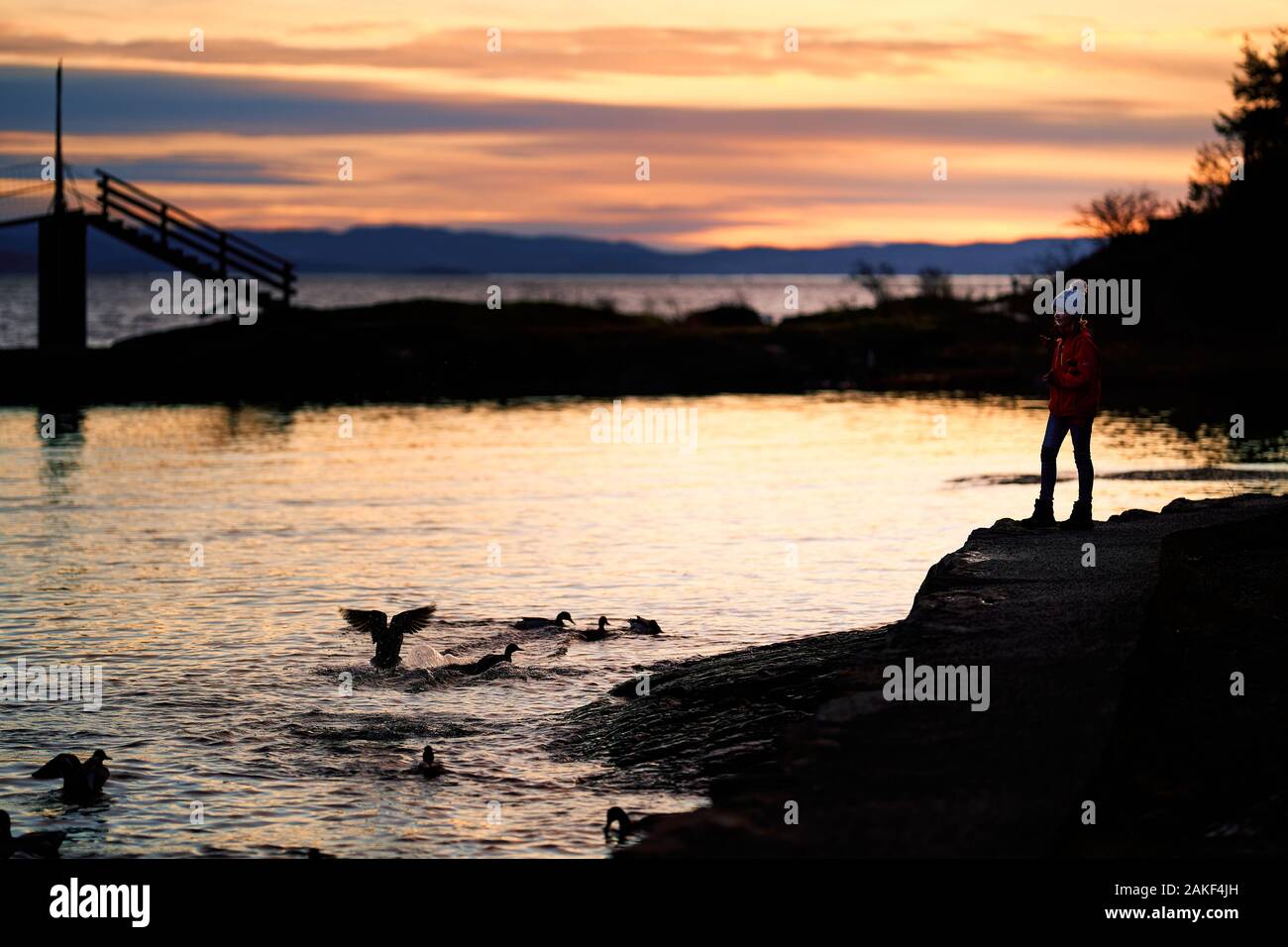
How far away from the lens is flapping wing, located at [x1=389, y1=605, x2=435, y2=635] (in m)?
13.8

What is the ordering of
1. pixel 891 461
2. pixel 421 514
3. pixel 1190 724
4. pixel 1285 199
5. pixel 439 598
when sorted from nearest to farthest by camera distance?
1. pixel 1190 724
2. pixel 439 598
3. pixel 421 514
4. pixel 891 461
5. pixel 1285 199

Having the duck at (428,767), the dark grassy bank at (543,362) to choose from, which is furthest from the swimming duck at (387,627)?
the dark grassy bank at (543,362)

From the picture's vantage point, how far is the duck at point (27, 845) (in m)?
8.97

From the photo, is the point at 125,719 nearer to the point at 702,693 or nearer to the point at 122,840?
the point at 122,840

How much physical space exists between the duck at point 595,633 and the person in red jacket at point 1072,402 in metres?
4.15

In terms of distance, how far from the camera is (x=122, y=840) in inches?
376

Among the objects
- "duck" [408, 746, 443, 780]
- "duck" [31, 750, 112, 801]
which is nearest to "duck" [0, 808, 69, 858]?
"duck" [31, 750, 112, 801]

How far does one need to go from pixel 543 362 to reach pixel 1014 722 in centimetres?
4535

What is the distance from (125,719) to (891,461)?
20.6 m

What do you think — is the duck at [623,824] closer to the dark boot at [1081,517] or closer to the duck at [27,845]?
the duck at [27,845]

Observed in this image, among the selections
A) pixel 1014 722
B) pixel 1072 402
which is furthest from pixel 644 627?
pixel 1014 722

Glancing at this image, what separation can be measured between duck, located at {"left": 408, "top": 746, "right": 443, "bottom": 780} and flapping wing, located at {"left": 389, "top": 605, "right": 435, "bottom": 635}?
116 inches

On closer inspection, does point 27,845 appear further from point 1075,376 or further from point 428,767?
point 1075,376
